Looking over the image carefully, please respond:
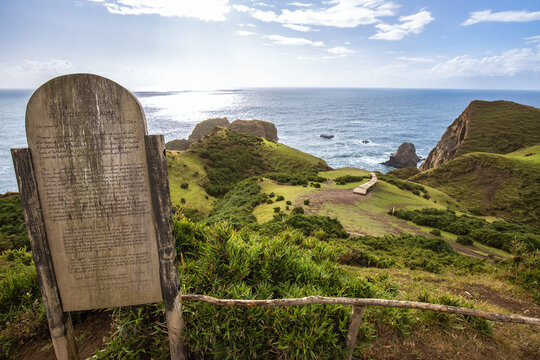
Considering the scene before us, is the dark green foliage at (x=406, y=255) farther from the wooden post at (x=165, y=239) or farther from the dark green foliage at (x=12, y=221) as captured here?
the dark green foliage at (x=12, y=221)

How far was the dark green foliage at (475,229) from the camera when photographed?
59.6 ft

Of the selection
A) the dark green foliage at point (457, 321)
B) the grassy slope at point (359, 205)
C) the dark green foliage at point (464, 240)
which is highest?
the dark green foliage at point (457, 321)

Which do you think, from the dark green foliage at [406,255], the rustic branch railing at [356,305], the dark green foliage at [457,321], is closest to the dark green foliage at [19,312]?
the rustic branch railing at [356,305]

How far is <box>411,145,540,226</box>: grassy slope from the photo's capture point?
35.3 meters

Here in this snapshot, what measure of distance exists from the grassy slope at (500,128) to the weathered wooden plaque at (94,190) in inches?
2734

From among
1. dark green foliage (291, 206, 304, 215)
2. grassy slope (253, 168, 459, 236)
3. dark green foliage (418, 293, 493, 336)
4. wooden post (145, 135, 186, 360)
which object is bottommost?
grassy slope (253, 168, 459, 236)

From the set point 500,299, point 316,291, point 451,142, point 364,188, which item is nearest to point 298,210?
point 364,188

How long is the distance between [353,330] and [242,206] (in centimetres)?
2410

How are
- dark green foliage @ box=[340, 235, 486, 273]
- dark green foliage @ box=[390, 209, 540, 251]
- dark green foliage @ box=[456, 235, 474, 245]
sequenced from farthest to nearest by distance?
A: dark green foliage @ box=[456, 235, 474, 245] < dark green foliage @ box=[390, 209, 540, 251] < dark green foliage @ box=[340, 235, 486, 273]

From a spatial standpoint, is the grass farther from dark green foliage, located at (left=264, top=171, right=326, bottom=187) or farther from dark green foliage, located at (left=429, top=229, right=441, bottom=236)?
dark green foliage, located at (left=429, top=229, right=441, bottom=236)

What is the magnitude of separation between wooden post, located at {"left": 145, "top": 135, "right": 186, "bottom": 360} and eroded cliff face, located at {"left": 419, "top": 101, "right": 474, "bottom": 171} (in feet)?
234

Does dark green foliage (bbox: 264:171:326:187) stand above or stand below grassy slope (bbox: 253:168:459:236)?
above

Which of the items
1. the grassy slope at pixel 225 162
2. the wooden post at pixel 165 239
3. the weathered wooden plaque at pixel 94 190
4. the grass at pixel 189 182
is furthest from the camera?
the grassy slope at pixel 225 162

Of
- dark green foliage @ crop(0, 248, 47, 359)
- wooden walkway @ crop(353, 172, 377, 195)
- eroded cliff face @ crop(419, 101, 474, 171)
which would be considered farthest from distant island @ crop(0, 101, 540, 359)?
eroded cliff face @ crop(419, 101, 474, 171)
